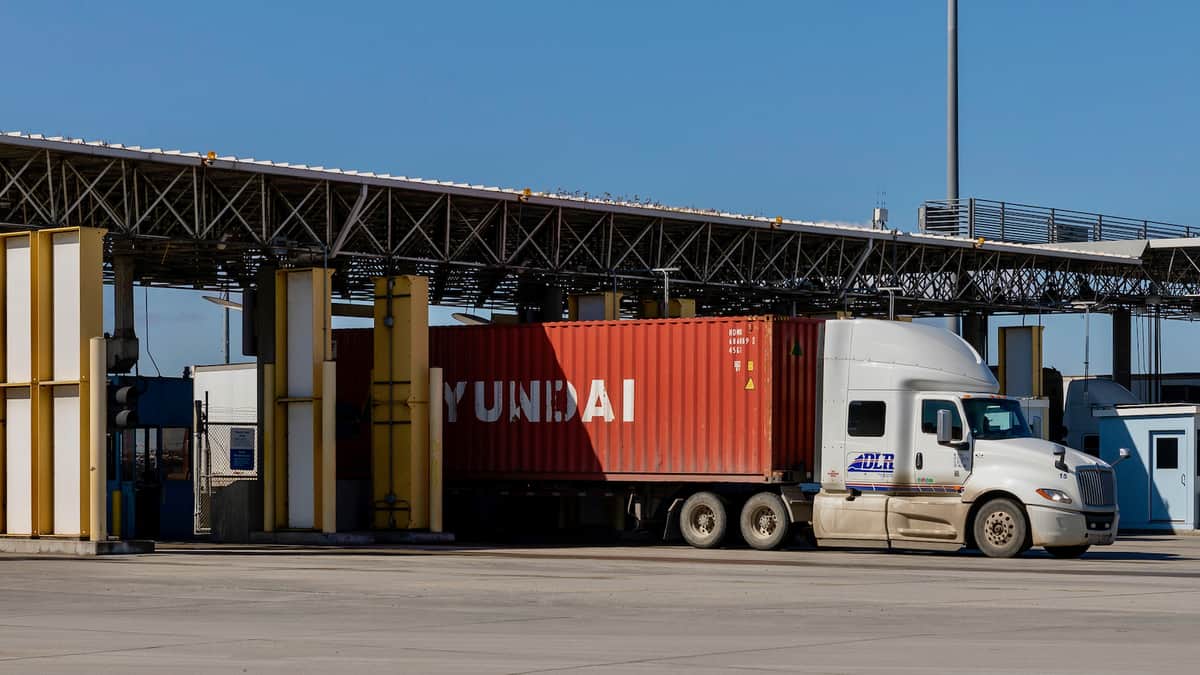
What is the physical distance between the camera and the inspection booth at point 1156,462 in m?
38.2

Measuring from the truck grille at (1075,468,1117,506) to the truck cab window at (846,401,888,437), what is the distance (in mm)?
3139

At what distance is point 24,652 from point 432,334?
21.3 meters

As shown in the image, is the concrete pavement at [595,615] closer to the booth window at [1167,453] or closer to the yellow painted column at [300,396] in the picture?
the yellow painted column at [300,396]

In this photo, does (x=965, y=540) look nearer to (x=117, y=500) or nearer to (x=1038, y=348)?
(x=117, y=500)

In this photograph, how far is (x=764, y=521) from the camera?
1130 inches

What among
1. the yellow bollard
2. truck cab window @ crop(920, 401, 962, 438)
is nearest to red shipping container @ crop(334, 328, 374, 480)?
the yellow bollard

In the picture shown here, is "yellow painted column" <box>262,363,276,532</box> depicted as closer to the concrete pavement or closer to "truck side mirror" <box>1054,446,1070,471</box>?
the concrete pavement

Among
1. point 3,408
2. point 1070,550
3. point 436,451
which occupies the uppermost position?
point 3,408

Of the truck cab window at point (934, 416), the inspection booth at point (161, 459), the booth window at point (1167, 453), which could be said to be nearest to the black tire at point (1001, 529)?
the truck cab window at point (934, 416)

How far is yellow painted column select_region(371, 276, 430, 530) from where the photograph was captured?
3183 centimetres

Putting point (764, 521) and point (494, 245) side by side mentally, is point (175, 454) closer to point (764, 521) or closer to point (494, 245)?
point (494, 245)

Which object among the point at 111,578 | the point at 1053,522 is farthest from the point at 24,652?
the point at 1053,522

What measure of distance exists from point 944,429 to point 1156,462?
14.3 meters

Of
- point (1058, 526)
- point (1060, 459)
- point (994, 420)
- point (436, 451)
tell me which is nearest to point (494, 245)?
point (436, 451)
